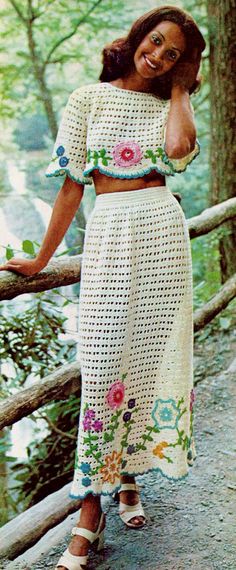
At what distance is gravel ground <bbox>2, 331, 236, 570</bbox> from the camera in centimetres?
185

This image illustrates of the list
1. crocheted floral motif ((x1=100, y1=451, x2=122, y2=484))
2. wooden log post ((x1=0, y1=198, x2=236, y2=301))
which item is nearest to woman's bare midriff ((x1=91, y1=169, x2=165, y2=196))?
wooden log post ((x1=0, y1=198, x2=236, y2=301))

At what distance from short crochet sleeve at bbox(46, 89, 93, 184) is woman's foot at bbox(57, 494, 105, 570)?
0.88 m

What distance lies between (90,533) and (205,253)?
281 cm

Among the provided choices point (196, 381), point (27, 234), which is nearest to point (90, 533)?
point (196, 381)

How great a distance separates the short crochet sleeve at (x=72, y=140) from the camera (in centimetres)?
173

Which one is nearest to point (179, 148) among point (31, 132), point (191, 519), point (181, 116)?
point (181, 116)

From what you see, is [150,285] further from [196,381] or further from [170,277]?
[196,381]

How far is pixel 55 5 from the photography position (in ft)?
15.7

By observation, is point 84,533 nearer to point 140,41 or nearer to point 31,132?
point 140,41

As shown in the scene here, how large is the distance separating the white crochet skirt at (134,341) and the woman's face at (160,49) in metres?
0.32

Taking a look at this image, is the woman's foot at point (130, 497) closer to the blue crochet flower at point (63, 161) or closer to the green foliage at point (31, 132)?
the blue crochet flower at point (63, 161)

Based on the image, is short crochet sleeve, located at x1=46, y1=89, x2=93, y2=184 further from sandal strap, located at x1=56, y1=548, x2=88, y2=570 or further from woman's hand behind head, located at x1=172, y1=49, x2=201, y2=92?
sandal strap, located at x1=56, y1=548, x2=88, y2=570

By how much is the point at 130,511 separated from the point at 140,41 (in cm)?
139

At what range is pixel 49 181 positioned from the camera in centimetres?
520
